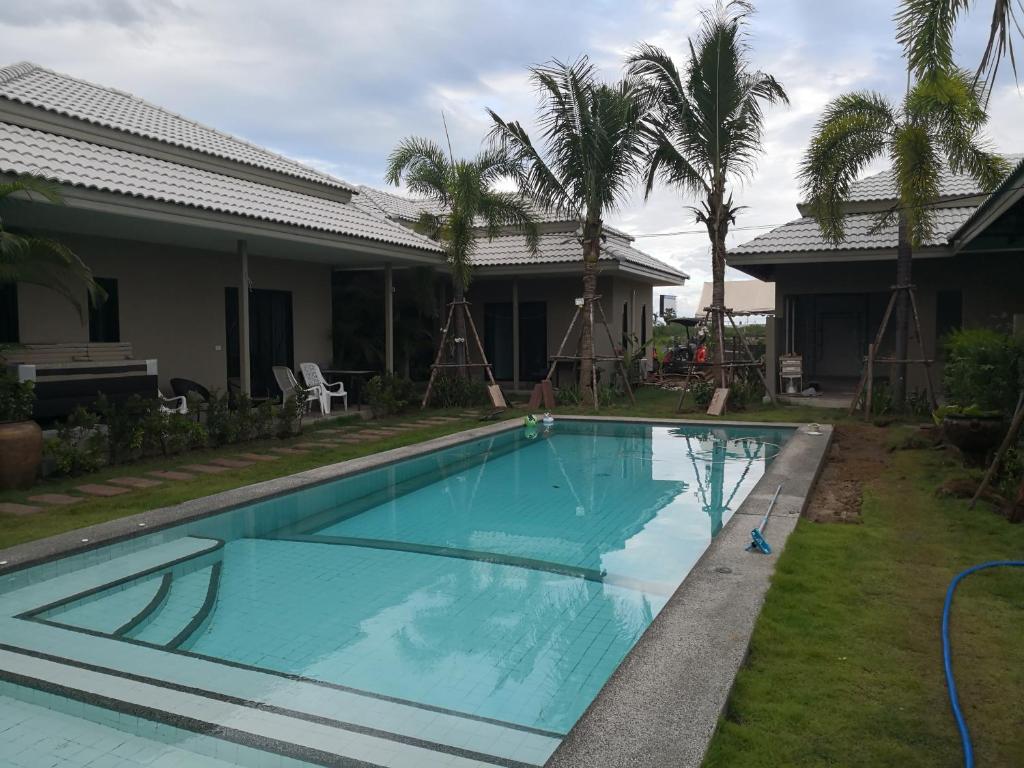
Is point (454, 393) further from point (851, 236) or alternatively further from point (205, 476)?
point (851, 236)

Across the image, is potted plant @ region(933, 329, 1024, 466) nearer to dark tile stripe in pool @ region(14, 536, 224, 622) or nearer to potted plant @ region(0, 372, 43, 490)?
dark tile stripe in pool @ region(14, 536, 224, 622)

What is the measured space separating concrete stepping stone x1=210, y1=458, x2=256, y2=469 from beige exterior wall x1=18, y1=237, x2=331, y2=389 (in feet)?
8.92

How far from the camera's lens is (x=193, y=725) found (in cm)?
361

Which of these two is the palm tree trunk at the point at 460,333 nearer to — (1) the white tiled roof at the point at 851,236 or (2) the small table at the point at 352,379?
(2) the small table at the point at 352,379

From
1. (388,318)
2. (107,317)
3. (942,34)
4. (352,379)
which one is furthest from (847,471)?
(107,317)

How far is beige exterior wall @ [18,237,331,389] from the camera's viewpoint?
421 inches

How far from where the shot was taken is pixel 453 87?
39.1ft

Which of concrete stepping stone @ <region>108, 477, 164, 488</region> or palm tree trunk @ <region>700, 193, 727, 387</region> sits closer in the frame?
concrete stepping stone @ <region>108, 477, 164, 488</region>

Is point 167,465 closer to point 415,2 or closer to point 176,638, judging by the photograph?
point 176,638

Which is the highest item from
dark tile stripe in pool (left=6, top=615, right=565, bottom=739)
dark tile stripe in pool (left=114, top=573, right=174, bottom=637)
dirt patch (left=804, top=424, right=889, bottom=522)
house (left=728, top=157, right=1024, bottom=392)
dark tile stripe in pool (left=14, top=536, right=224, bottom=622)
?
house (left=728, top=157, right=1024, bottom=392)

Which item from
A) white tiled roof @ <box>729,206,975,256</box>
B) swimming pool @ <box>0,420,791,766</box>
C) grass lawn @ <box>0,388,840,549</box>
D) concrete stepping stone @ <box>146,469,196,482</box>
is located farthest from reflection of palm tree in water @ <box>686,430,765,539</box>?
concrete stepping stone @ <box>146,469,196,482</box>

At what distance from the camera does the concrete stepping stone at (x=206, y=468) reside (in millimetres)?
9168

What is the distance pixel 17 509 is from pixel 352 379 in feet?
30.1

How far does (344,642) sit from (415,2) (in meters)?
7.87
